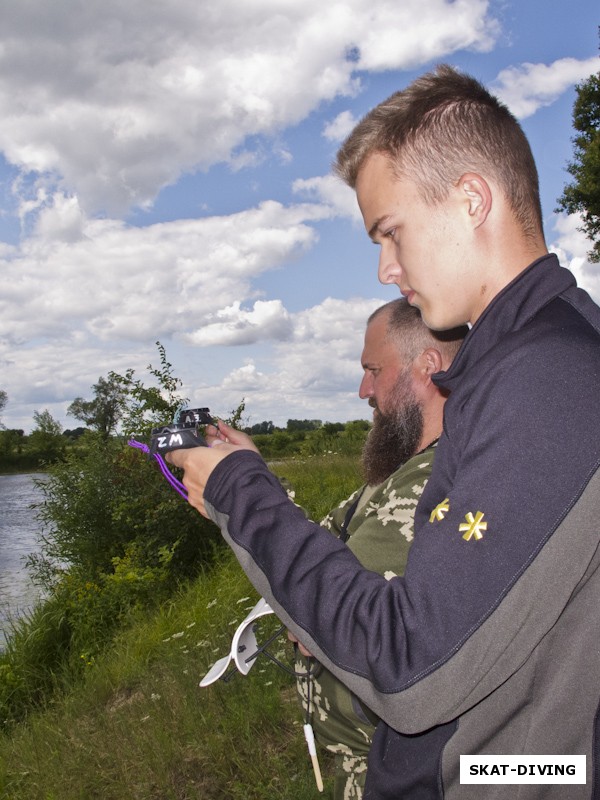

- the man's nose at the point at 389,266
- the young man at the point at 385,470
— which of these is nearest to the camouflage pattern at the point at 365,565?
the young man at the point at 385,470

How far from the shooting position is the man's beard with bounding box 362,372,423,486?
8.29 feet

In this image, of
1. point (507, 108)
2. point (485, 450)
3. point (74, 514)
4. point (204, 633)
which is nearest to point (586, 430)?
point (485, 450)

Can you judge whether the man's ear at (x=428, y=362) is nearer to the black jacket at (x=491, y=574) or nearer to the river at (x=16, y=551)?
the black jacket at (x=491, y=574)

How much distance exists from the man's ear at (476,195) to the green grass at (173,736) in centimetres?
322

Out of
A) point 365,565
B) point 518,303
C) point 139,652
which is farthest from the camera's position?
point 139,652

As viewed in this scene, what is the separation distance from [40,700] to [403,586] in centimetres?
843

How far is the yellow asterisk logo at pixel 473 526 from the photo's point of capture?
100cm

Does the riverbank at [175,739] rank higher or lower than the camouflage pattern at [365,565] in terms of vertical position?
lower

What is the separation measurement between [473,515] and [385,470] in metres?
1.65

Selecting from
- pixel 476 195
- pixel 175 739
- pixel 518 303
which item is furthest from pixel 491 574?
pixel 175 739

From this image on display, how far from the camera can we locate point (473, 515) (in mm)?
1012

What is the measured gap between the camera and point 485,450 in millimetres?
1044

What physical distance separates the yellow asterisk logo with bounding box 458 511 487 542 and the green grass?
3098 mm

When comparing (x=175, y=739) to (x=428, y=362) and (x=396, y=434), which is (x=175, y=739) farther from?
(x=428, y=362)
